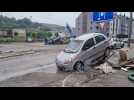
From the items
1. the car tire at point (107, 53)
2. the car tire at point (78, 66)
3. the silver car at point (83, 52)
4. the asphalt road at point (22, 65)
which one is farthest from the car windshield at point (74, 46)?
the car tire at point (107, 53)

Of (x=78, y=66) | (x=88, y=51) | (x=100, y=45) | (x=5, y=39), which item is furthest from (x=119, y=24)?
(x=5, y=39)

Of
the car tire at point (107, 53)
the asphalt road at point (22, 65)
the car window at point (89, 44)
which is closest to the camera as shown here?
the asphalt road at point (22, 65)

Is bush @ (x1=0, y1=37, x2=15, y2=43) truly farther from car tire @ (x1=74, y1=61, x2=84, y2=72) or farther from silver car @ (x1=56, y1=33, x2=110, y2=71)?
car tire @ (x1=74, y1=61, x2=84, y2=72)

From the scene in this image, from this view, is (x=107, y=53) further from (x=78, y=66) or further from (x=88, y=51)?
(x=78, y=66)

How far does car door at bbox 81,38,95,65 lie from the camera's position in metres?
9.22

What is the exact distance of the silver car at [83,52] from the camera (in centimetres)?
882

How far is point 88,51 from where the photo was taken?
369 inches

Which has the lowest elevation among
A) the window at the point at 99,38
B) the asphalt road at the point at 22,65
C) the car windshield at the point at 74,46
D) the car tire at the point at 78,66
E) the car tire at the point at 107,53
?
the asphalt road at the point at 22,65

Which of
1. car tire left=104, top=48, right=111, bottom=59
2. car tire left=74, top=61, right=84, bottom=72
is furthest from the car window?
car tire left=104, top=48, right=111, bottom=59

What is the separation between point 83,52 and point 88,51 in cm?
27

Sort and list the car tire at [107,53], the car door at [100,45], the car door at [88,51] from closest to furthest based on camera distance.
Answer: the car door at [88,51], the car door at [100,45], the car tire at [107,53]

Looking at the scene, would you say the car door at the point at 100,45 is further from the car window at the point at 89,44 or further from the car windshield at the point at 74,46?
the car windshield at the point at 74,46
